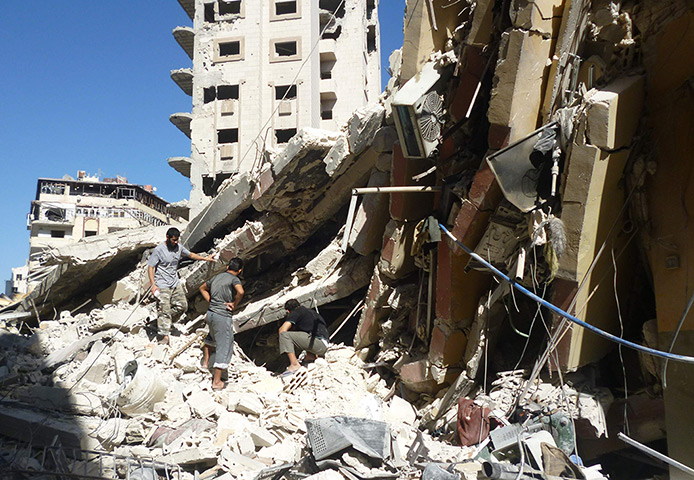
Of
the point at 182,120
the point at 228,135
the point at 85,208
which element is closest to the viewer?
the point at 228,135

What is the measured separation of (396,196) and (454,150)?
90cm

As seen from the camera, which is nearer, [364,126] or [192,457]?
[192,457]

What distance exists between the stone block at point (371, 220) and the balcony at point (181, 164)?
1734cm

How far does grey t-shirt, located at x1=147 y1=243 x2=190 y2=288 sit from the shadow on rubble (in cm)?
139

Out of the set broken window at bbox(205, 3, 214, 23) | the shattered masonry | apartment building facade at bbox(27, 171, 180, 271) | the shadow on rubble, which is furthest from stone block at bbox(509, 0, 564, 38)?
apartment building facade at bbox(27, 171, 180, 271)

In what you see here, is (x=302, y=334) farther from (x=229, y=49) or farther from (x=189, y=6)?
(x=189, y=6)

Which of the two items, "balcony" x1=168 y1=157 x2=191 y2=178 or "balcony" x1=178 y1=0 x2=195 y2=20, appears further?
"balcony" x1=178 y1=0 x2=195 y2=20

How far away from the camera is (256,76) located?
23094mm

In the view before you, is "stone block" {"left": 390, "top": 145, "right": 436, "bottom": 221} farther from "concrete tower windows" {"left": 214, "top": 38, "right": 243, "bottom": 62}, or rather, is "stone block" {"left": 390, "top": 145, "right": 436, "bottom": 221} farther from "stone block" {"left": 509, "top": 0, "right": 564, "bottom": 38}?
"concrete tower windows" {"left": 214, "top": 38, "right": 243, "bottom": 62}

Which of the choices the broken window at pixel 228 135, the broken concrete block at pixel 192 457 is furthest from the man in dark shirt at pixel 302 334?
the broken window at pixel 228 135

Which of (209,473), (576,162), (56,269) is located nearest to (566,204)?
(576,162)

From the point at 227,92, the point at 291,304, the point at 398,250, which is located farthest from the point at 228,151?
the point at 398,250

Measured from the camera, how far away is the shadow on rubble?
4.10m

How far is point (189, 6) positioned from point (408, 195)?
912 inches
